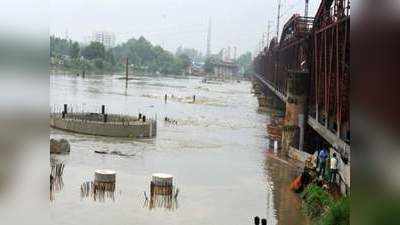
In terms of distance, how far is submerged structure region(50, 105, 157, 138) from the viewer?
4.29 m

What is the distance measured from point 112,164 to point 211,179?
0.79m

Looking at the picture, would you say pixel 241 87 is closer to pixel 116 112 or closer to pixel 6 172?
pixel 116 112

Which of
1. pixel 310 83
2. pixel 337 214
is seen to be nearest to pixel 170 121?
pixel 310 83

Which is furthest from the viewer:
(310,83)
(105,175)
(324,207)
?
(105,175)

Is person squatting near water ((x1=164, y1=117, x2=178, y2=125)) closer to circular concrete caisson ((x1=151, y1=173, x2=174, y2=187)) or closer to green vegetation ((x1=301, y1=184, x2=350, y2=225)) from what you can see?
circular concrete caisson ((x1=151, y1=173, x2=174, y2=187))

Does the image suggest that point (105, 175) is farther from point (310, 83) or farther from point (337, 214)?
point (337, 214)

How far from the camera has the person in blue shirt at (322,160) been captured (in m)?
3.07

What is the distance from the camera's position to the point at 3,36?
5.43ft

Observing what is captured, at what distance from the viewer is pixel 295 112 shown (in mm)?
3359

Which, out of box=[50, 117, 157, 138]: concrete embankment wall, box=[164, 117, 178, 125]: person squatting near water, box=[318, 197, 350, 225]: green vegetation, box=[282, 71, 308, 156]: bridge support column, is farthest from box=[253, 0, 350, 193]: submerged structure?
box=[50, 117, 157, 138]: concrete embankment wall

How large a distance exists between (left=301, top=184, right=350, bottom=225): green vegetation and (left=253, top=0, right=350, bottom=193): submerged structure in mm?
129

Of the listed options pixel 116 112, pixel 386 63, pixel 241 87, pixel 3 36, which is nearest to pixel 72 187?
pixel 116 112

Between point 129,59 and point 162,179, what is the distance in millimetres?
1076

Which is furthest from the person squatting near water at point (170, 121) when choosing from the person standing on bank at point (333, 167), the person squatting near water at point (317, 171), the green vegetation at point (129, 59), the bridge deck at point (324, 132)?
the person standing on bank at point (333, 167)
